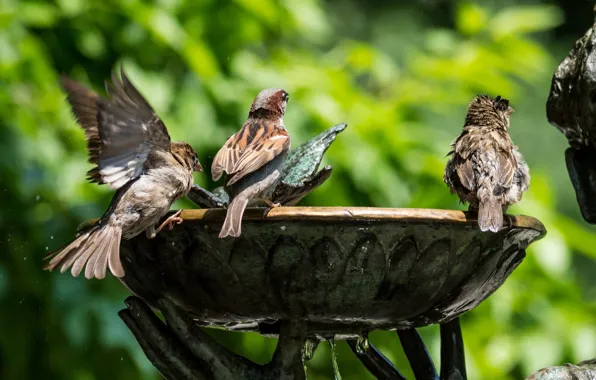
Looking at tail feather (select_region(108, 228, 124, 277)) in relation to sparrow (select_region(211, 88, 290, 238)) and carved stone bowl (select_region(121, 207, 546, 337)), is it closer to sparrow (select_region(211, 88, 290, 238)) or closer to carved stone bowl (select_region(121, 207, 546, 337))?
carved stone bowl (select_region(121, 207, 546, 337))

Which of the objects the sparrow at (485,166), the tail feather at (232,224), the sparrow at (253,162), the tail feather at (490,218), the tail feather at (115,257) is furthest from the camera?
the sparrow at (485,166)

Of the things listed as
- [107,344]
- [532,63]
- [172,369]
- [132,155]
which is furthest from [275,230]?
[532,63]

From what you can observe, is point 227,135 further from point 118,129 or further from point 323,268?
point 323,268

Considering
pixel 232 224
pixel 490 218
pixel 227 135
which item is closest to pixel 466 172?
pixel 490 218

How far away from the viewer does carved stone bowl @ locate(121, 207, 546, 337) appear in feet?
7.50

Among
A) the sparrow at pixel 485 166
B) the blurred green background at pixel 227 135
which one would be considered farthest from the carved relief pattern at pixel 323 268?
the blurred green background at pixel 227 135

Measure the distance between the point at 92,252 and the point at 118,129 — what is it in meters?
0.34

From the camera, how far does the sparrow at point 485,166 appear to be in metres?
2.88

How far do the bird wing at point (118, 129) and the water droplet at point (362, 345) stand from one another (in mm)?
786

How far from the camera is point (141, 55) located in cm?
496

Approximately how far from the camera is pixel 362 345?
9.18ft

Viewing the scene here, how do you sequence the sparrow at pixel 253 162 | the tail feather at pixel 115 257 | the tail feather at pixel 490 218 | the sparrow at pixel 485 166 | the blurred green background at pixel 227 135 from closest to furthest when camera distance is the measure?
the tail feather at pixel 490 218
the tail feather at pixel 115 257
the sparrow at pixel 253 162
the sparrow at pixel 485 166
the blurred green background at pixel 227 135

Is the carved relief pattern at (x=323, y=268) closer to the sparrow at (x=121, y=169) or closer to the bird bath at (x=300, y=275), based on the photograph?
the bird bath at (x=300, y=275)

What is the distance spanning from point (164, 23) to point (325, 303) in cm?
263
